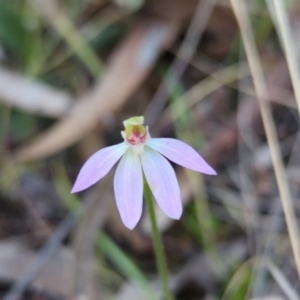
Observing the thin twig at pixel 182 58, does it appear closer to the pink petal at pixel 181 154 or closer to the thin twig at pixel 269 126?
the thin twig at pixel 269 126

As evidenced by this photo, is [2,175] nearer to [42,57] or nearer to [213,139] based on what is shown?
[42,57]

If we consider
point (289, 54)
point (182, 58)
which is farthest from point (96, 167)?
point (182, 58)

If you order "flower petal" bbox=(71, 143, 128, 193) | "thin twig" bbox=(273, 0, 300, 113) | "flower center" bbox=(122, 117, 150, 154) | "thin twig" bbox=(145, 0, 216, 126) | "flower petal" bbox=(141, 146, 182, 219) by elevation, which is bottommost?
"flower petal" bbox=(141, 146, 182, 219)

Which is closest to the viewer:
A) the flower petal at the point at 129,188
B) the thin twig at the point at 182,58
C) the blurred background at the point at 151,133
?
the flower petal at the point at 129,188

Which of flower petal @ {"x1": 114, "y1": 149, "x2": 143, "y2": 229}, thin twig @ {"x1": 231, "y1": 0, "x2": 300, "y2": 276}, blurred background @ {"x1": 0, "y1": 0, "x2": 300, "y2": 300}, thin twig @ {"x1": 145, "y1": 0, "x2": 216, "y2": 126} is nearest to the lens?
flower petal @ {"x1": 114, "y1": 149, "x2": 143, "y2": 229}

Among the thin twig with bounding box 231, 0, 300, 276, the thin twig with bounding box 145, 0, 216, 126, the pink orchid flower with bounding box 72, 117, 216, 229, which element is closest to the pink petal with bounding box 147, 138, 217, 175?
the pink orchid flower with bounding box 72, 117, 216, 229

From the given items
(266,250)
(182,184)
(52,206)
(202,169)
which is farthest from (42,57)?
(202,169)

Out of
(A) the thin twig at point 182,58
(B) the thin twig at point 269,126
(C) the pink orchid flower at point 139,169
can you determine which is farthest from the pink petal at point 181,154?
(A) the thin twig at point 182,58

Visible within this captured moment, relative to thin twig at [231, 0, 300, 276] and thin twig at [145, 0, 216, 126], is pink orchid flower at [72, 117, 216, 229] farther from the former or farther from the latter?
thin twig at [145, 0, 216, 126]
